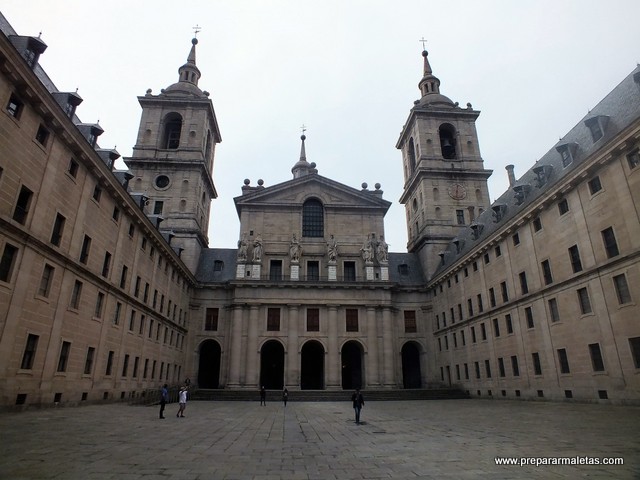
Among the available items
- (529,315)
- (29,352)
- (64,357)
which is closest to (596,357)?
(529,315)

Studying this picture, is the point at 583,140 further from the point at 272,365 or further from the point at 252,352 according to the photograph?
the point at 272,365

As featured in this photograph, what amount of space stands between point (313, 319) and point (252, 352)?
7.67m

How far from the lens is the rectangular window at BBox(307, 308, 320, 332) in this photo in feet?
151

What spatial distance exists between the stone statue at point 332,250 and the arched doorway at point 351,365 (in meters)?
10.5

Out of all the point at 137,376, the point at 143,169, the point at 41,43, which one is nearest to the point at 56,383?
the point at 137,376

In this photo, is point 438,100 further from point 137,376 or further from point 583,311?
point 137,376

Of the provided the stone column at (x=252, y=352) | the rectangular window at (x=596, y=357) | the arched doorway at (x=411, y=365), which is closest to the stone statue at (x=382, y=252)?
the arched doorway at (x=411, y=365)

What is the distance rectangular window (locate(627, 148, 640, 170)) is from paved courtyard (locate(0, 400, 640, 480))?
1221cm

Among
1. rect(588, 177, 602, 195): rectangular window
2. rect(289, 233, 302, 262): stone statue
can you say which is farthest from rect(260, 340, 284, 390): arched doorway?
rect(588, 177, 602, 195): rectangular window

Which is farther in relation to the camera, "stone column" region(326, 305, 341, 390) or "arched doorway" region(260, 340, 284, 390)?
"arched doorway" region(260, 340, 284, 390)

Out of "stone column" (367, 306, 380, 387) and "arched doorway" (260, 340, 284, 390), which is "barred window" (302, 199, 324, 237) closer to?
"stone column" (367, 306, 380, 387)

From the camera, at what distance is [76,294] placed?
22734mm

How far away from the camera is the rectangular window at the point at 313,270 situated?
1922 inches

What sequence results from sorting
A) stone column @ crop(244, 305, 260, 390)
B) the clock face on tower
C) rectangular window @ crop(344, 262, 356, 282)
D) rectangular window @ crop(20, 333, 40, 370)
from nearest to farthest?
rectangular window @ crop(20, 333, 40, 370) < stone column @ crop(244, 305, 260, 390) < rectangular window @ crop(344, 262, 356, 282) < the clock face on tower
